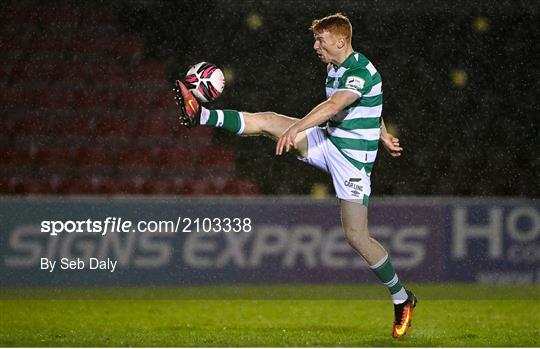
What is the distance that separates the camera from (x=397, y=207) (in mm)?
8883

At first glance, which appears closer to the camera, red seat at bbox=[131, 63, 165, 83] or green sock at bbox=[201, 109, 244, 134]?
green sock at bbox=[201, 109, 244, 134]

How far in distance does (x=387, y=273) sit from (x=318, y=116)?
1124 mm

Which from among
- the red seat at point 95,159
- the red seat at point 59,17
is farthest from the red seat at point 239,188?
the red seat at point 59,17

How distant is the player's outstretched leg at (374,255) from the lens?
5.62 metres

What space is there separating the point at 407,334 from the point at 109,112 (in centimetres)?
633

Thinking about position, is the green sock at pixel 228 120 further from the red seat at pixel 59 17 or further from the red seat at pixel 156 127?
the red seat at pixel 59 17

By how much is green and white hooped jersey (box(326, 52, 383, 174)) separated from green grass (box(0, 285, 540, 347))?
1074 mm

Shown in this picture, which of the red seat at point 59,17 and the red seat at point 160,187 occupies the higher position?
the red seat at point 59,17

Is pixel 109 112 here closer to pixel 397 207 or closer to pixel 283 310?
pixel 397 207

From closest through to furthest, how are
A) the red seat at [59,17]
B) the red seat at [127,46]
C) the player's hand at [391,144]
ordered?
the player's hand at [391,144]
the red seat at [127,46]
the red seat at [59,17]

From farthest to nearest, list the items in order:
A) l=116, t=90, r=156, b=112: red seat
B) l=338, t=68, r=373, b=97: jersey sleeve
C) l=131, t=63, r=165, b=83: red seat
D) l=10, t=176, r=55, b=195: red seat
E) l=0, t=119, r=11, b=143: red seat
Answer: l=131, t=63, r=165, b=83: red seat < l=116, t=90, r=156, b=112: red seat < l=0, t=119, r=11, b=143: red seat < l=10, t=176, r=55, b=195: red seat < l=338, t=68, r=373, b=97: jersey sleeve

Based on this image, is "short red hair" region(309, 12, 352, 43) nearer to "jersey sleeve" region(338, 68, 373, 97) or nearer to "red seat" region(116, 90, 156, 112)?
→ "jersey sleeve" region(338, 68, 373, 97)

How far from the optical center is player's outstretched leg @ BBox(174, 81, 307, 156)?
569 centimetres

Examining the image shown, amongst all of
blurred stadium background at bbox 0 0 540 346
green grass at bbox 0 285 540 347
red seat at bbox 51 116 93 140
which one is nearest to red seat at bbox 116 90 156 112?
blurred stadium background at bbox 0 0 540 346
